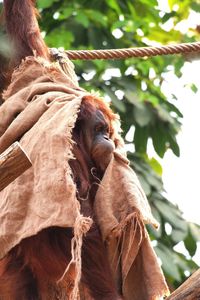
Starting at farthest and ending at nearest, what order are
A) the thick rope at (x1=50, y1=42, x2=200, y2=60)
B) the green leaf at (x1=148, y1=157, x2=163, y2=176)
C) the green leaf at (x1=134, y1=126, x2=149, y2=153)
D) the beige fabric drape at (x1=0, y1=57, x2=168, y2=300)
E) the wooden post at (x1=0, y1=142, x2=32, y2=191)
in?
the green leaf at (x1=148, y1=157, x2=163, y2=176), the green leaf at (x1=134, y1=126, x2=149, y2=153), the thick rope at (x1=50, y1=42, x2=200, y2=60), the beige fabric drape at (x1=0, y1=57, x2=168, y2=300), the wooden post at (x1=0, y1=142, x2=32, y2=191)

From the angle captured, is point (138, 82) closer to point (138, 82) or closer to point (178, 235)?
point (138, 82)

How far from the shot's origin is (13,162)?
310 cm

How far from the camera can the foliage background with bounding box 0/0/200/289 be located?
6586mm

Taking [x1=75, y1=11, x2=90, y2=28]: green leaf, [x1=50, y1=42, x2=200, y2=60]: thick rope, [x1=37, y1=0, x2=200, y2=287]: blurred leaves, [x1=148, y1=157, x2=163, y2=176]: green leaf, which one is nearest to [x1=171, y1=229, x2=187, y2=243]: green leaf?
[x1=37, y1=0, x2=200, y2=287]: blurred leaves

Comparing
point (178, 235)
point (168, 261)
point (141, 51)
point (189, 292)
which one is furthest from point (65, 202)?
point (178, 235)

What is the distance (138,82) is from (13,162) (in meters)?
4.14

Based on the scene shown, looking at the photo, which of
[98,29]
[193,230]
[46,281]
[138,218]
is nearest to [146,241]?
[138,218]

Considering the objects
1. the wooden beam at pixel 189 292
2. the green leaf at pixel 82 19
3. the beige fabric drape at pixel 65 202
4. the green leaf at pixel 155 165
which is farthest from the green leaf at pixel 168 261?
the wooden beam at pixel 189 292

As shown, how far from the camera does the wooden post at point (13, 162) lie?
308 cm

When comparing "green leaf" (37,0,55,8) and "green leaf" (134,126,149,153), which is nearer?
"green leaf" (37,0,55,8)

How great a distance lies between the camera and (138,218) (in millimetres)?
3896

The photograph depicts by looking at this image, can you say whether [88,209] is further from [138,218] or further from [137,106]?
[137,106]

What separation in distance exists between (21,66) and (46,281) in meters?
1.01

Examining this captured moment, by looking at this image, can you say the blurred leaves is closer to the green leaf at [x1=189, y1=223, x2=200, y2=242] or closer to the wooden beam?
the green leaf at [x1=189, y1=223, x2=200, y2=242]
